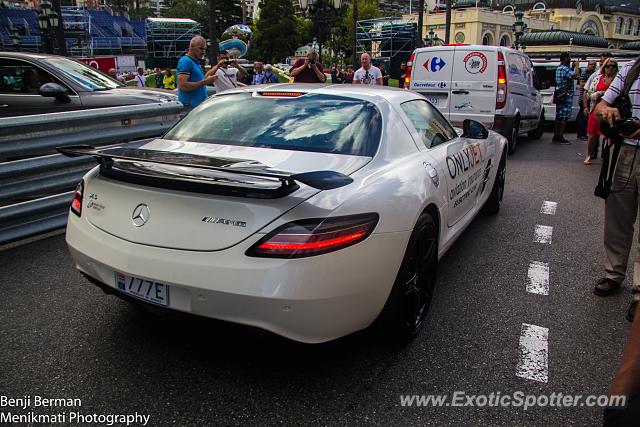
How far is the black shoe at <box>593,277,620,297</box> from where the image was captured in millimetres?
3770

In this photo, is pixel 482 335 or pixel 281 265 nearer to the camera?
pixel 281 265

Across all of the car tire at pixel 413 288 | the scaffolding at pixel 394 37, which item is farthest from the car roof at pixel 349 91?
the scaffolding at pixel 394 37

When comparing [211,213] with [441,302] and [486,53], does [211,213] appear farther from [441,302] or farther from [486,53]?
[486,53]

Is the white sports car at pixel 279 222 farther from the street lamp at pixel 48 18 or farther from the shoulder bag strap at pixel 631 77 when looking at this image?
the street lamp at pixel 48 18

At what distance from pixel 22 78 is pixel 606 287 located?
751cm

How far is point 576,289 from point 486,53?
20.9 ft

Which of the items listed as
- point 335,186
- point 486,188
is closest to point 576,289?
point 486,188

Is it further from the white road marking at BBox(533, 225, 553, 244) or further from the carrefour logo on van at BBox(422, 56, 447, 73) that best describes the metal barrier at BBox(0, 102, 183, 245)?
the carrefour logo on van at BBox(422, 56, 447, 73)

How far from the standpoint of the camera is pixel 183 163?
2.46m

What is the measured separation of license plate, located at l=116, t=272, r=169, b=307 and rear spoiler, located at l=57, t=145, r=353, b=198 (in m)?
0.47

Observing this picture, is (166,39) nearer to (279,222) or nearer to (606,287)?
(606,287)

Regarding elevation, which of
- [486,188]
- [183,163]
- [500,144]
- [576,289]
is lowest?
[576,289]

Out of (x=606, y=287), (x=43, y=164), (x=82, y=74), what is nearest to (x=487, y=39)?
(x=82, y=74)

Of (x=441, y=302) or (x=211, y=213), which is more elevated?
(x=211, y=213)
